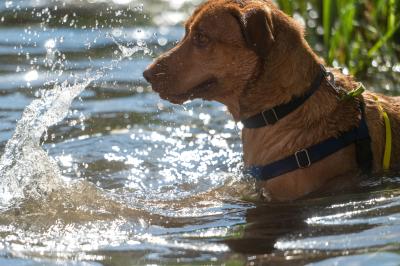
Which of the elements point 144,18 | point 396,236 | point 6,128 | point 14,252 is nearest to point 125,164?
point 6,128

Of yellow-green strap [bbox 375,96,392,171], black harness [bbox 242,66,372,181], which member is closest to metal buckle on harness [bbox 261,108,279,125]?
black harness [bbox 242,66,372,181]

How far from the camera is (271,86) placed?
642 cm

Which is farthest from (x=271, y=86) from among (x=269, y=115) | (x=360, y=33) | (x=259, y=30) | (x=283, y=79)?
(x=360, y=33)

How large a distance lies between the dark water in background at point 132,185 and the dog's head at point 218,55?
2.71 ft

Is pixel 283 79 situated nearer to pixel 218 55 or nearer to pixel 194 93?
pixel 218 55

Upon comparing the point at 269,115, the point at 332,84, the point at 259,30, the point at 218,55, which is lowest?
the point at 269,115

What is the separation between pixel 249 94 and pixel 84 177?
5.95ft

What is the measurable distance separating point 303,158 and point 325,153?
15 cm

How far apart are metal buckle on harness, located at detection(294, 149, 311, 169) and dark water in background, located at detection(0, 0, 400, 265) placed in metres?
0.25

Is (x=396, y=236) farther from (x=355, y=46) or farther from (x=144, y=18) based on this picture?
(x=144, y=18)

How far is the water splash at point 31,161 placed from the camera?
688 cm

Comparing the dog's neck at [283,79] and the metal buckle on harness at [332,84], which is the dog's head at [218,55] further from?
the metal buckle on harness at [332,84]

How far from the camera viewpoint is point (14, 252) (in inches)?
220

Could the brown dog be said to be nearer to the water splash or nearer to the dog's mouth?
the dog's mouth
